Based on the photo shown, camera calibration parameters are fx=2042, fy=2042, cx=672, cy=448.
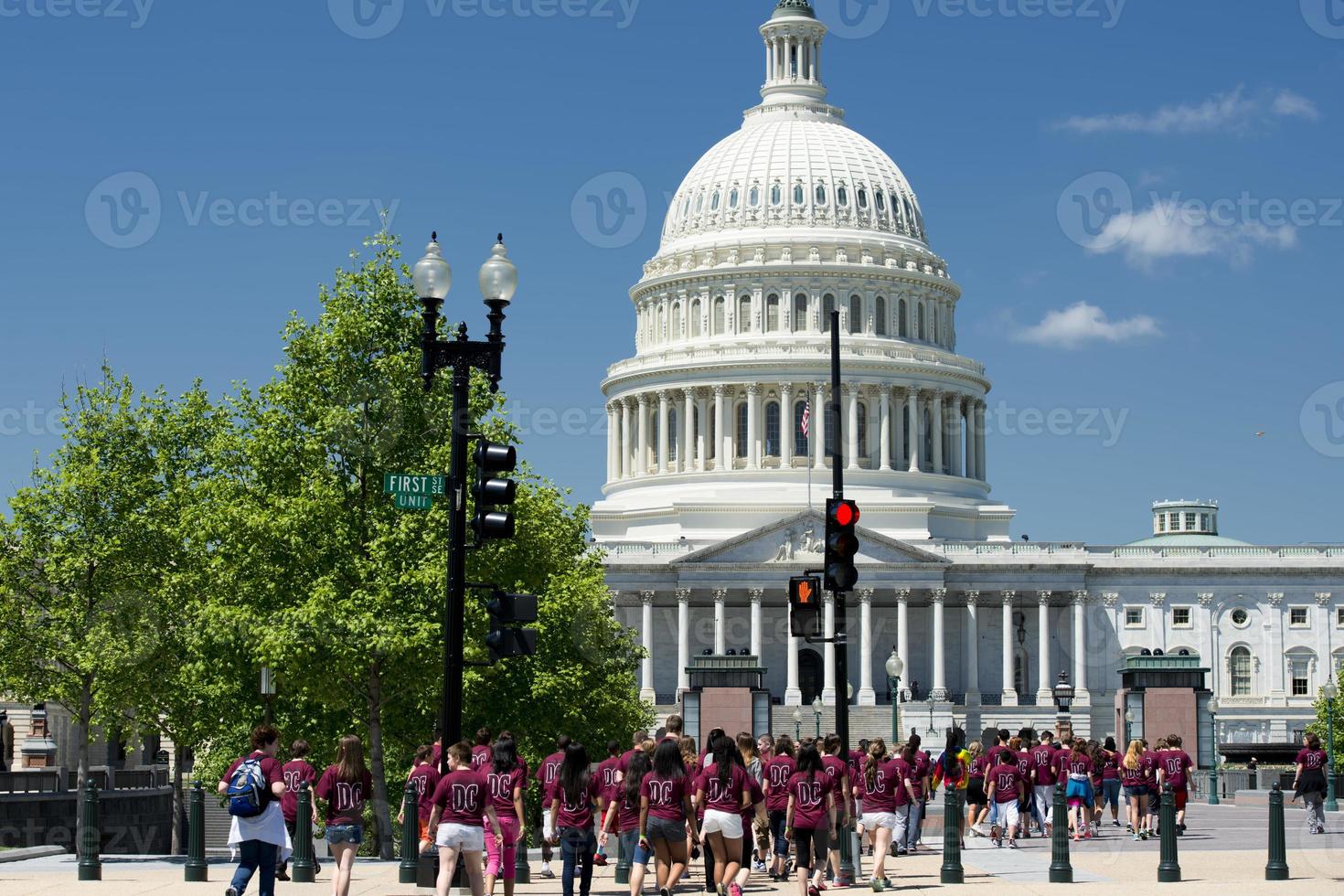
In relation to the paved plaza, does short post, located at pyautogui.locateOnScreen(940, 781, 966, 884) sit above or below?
above

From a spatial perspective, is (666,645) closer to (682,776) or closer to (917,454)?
(917,454)

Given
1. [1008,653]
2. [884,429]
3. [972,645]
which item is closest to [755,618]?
[972,645]

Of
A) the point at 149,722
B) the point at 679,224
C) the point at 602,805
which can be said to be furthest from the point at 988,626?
the point at 602,805

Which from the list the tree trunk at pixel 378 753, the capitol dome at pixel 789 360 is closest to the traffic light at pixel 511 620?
the tree trunk at pixel 378 753

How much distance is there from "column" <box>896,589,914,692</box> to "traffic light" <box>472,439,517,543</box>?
284 feet

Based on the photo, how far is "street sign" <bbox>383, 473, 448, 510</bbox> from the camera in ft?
90.7

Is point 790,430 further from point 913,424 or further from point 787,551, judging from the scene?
point 787,551

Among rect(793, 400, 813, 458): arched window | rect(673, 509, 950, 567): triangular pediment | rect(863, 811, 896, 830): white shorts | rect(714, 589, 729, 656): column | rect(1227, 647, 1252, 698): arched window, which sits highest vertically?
rect(793, 400, 813, 458): arched window

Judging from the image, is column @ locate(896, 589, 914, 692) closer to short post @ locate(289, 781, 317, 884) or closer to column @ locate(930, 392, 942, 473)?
column @ locate(930, 392, 942, 473)

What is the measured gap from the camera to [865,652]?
365 feet

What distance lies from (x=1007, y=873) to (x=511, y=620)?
9.77 metres

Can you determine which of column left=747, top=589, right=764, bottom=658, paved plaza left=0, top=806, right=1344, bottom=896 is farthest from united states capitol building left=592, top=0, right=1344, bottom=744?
paved plaza left=0, top=806, right=1344, bottom=896

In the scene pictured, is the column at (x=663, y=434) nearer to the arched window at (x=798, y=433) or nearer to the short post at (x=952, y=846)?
the arched window at (x=798, y=433)

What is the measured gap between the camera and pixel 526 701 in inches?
2170
